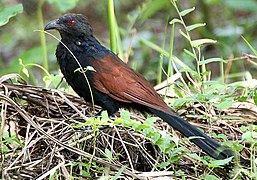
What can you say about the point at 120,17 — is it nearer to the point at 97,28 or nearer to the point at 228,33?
the point at 97,28

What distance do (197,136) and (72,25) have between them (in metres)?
1.03

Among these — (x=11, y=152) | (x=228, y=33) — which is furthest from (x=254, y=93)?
(x=228, y=33)

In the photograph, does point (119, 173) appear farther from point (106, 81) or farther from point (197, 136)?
point (106, 81)

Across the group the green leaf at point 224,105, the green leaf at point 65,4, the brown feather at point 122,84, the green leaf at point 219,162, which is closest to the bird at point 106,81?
the brown feather at point 122,84

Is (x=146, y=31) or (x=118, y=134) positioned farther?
(x=146, y=31)

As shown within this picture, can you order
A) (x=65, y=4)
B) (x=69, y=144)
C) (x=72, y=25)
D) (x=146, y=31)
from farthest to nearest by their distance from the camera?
(x=146, y=31), (x=65, y=4), (x=72, y=25), (x=69, y=144)

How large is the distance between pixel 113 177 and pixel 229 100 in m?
0.81

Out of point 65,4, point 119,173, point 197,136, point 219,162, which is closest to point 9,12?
point 65,4

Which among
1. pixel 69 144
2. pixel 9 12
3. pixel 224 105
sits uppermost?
pixel 9 12

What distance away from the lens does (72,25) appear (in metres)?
3.62

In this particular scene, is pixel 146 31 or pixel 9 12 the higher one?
pixel 146 31

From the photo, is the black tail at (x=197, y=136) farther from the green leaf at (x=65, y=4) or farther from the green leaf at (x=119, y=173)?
the green leaf at (x=65, y=4)

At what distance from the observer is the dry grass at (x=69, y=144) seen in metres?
2.75

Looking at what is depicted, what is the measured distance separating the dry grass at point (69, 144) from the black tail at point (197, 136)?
66 millimetres
